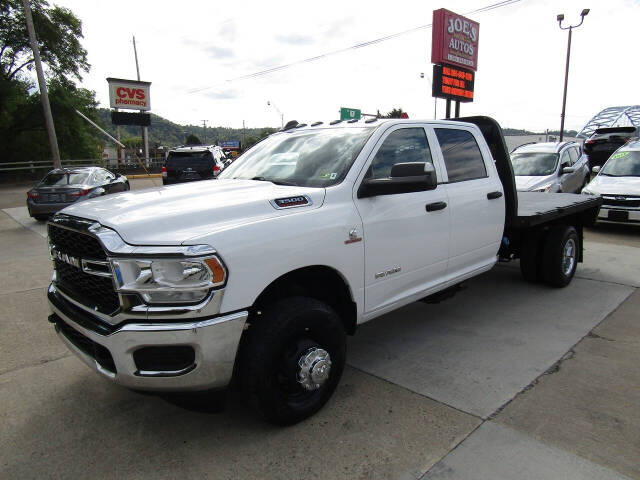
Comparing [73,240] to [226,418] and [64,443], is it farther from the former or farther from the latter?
[226,418]

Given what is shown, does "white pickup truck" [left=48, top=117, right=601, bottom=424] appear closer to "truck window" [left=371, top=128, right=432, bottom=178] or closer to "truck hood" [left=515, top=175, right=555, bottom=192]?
"truck window" [left=371, top=128, right=432, bottom=178]

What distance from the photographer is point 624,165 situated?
9.89 meters

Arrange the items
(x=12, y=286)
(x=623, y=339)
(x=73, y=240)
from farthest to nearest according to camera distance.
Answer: (x=12, y=286) < (x=623, y=339) < (x=73, y=240)

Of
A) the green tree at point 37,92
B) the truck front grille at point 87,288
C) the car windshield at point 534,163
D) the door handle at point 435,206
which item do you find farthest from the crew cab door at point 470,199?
the green tree at point 37,92

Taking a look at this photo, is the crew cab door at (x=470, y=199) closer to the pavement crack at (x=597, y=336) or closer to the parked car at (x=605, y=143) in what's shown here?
the pavement crack at (x=597, y=336)

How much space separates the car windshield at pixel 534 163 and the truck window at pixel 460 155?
703cm

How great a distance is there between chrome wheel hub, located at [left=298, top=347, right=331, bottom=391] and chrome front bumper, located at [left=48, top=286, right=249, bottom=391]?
0.47 metres

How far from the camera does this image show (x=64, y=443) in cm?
268

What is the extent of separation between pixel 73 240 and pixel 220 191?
3.11ft

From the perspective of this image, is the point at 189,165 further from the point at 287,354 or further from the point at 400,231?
the point at 287,354

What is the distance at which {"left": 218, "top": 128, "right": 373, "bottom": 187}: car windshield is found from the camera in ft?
10.5

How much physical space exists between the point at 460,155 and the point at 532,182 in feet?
22.2

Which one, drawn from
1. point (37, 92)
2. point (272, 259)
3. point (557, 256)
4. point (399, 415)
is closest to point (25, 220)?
point (272, 259)

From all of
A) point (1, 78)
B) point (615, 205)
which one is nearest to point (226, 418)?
point (615, 205)
